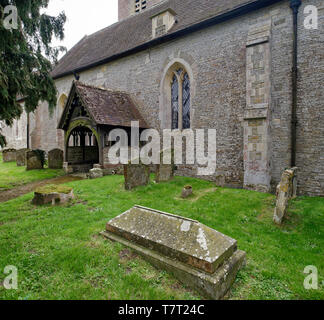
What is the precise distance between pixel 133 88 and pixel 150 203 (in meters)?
8.79

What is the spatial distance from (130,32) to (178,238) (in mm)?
15211

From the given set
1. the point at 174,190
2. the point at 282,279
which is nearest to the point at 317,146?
the point at 174,190

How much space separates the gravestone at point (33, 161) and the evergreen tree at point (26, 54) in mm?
5780

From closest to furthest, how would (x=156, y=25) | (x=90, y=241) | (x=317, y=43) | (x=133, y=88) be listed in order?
1. (x=90, y=241)
2. (x=317, y=43)
3. (x=156, y=25)
4. (x=133, y=88)

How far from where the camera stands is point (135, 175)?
7.31 metres

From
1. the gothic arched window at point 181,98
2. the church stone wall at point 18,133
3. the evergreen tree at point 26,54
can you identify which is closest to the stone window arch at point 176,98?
the gothic arched window at point 181,98

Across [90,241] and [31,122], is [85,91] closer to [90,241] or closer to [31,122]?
[90,241]

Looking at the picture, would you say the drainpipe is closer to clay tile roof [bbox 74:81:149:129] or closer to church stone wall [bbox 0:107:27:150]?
clay tile roof [bbox 74:81:149:129]

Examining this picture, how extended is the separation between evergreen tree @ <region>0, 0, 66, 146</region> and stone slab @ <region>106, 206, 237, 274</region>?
4.49 m

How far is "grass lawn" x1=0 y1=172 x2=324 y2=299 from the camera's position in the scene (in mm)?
2590

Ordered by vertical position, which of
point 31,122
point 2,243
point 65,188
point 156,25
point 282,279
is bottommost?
point 282,279

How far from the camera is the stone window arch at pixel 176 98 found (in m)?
10.8

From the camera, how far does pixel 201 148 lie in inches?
386

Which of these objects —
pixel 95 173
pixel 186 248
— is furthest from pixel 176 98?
pixel 186 248
